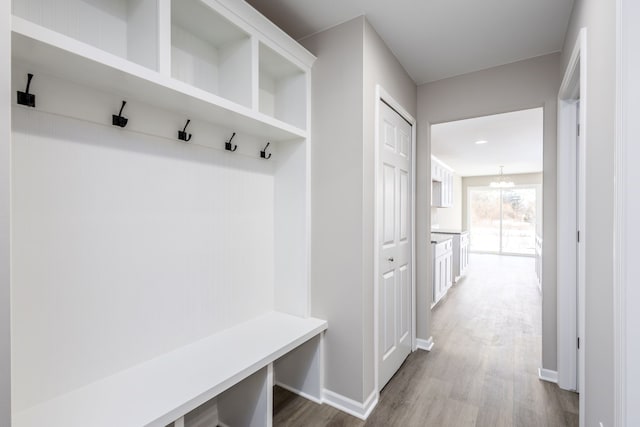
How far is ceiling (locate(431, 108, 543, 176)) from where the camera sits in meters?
3.83

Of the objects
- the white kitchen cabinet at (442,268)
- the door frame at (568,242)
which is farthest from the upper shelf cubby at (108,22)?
the white kitchen cabinet at (442,268)

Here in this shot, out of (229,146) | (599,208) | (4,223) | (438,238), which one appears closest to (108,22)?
(229,146)

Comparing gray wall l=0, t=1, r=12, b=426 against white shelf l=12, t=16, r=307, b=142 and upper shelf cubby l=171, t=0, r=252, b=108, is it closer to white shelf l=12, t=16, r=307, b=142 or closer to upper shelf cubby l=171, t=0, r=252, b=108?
white shelf l=12, t=16, r=307, b=142

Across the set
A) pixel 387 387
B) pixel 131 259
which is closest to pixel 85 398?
pixel 131 259

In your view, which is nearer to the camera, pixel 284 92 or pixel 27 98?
pixel 27 98

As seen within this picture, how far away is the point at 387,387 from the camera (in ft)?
7.30

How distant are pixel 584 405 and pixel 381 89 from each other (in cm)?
A: 206

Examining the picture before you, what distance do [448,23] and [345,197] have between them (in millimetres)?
1305

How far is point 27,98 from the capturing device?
1081 millimetres

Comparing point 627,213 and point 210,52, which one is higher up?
point 210,52

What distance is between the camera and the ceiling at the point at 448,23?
1792mm

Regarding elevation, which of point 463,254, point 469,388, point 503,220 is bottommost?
point 469,388

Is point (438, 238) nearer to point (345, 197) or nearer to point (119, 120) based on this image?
point (345, 197)

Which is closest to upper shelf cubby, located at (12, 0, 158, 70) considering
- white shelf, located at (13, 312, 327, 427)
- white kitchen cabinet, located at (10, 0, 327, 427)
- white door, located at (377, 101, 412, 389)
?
white kitchen cabinet, located at (10, 0, 327, 427)
